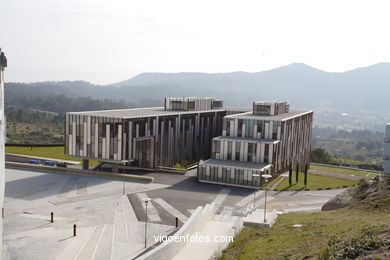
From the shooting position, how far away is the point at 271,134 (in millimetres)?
59438

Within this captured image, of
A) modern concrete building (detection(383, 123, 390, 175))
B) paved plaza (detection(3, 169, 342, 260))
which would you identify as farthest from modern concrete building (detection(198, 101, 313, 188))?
modern concrete building (detection(383, 123, 390, 175))

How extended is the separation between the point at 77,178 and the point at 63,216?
17.2 m

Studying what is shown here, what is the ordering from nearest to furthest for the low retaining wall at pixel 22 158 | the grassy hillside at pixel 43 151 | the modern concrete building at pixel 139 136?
the modern concrete building at pixel 139 136 → the low retaining wall at pixel 22 158 → the grassy hillside at pixel 43 151

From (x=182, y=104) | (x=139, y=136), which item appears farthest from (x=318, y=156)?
(x=139, y=136)

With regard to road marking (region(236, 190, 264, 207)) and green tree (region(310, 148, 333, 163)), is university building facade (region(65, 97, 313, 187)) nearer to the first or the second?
road marking (region(236, 190, 264, 207))

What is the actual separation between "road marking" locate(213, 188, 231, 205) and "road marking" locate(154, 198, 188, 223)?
223 inches

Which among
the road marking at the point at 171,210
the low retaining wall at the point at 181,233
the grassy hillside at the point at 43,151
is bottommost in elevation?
the road marking at the point at 171,210

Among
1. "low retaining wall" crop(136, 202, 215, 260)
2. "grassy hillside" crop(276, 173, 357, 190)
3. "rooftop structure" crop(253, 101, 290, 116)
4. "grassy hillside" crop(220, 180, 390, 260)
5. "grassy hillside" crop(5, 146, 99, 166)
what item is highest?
"rooftop structure" crop(253, 101, 290, 116)

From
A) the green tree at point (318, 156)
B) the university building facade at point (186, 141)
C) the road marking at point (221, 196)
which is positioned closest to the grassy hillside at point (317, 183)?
the university building facade at point (186, 141)

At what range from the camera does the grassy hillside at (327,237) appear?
18750 millimetres

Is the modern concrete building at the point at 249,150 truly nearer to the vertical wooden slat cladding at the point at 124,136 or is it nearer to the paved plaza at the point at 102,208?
the paved plaza at the point at 102,208

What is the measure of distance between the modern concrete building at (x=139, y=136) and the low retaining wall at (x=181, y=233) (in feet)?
77.6

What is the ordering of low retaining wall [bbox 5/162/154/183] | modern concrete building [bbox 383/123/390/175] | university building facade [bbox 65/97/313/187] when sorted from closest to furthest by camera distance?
1. low retaining wall [bbox 5/162/154/183]
2. university building facade [bbox 65/97/313/187]
3. modern concrete building [bbox 383/123/390/175]

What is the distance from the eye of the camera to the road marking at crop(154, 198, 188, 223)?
3744cm
